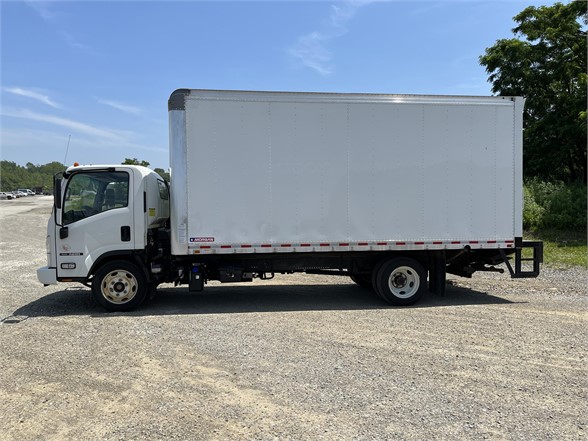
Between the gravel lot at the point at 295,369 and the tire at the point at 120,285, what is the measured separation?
242 mm

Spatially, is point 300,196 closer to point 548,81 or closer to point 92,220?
point 92,220

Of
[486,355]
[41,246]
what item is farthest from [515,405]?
[41,246]

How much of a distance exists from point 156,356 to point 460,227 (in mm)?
5479

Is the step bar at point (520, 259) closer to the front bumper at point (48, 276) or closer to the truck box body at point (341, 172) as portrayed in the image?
the truck box body at point (341, 172)

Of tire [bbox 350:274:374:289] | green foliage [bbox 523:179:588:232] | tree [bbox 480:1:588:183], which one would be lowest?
tire [bbox 350:274:374:289]

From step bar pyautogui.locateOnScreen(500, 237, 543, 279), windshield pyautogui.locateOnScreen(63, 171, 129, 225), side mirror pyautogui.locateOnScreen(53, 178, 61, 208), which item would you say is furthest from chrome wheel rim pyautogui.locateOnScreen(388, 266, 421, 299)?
side mirror pyautogui.locateOnScreen(53, 178, 61, 208)

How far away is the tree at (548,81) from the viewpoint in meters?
24.0

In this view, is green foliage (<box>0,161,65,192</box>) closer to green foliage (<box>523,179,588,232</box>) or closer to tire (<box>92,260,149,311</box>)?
green foliage (<box>523,179,588,232</box>)

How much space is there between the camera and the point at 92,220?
7621mm

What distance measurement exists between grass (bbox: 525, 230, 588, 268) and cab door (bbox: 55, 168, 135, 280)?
1088 centimetres

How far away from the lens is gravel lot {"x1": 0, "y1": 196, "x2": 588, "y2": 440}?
3680 mm

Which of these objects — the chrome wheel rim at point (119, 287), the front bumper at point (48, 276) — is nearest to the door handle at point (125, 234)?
the chrome wheel rim at point (119, 287)

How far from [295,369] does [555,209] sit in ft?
59.7

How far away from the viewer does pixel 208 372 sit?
4812 millimetres
